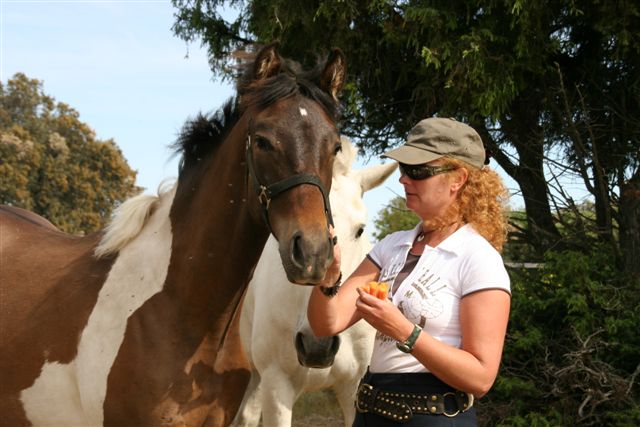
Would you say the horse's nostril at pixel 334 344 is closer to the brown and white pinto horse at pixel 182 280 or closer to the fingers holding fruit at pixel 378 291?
the brown and white pinto horse at pixel 182 280

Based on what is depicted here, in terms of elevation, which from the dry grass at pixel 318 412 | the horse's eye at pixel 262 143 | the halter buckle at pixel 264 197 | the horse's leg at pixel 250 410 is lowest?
the dry grass at pixel 318 412

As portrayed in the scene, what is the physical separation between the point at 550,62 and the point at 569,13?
59cm

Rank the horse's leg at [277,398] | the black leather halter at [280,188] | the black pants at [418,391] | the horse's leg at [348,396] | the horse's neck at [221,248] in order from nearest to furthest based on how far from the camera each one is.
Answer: the black pants at [418,391] < the black leather halter at [280,188] < the horse's neck at [221,248] < the horse's leg at [277,398] < the horse's leg at [348,396]

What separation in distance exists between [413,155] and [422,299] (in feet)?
1.52

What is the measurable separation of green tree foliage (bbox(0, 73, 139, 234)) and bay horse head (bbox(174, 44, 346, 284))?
2639 centimetres

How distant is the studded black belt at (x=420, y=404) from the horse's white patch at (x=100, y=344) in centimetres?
130

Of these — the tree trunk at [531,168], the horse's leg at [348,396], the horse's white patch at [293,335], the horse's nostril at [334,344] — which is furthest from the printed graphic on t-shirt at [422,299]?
the tree trunk at [531,168]

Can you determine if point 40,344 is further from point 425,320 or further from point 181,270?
point 425,320

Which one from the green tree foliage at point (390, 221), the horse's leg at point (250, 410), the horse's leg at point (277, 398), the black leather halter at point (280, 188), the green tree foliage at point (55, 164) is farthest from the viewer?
the green tree foliage at point (55, 164)

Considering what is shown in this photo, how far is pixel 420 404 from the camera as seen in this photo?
213cm

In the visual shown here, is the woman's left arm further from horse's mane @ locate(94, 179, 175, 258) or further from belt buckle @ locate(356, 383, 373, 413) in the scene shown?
horse's mane @ locate(94, 179, 175, 258)

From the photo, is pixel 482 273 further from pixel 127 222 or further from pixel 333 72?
pixel 127 222

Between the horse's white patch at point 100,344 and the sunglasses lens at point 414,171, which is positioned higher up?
the sunglasses lens at point 414,171

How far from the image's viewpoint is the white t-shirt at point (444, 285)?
2.14 metres
